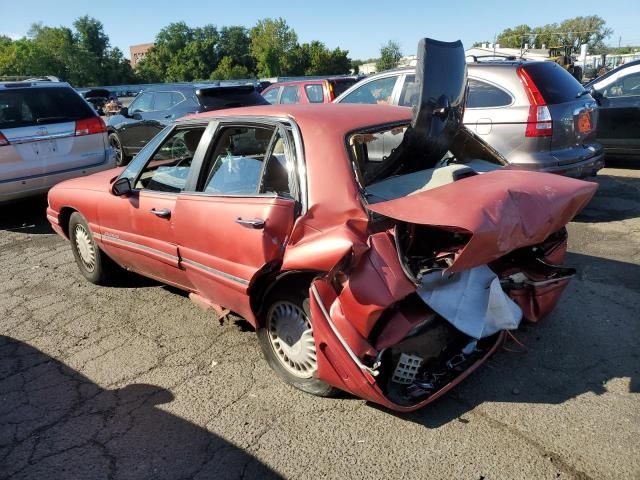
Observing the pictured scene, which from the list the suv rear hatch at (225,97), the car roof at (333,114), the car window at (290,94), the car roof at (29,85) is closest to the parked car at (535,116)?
the car roof at (333,114)

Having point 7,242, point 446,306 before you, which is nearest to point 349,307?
point 446,306

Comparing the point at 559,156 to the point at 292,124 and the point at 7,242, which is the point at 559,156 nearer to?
the point at 292,124

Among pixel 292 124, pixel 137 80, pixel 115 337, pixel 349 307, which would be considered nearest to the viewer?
pixel 349 307

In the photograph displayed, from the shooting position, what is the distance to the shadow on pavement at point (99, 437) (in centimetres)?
250

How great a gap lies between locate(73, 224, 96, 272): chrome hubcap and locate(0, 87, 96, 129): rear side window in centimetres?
267

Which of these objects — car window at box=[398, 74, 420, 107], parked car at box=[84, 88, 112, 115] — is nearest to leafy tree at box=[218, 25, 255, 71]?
parked car at box=[84, 88, 112, 115]

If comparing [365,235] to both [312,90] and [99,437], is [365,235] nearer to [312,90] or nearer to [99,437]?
[99,437]

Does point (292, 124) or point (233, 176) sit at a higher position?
point (292, 124)

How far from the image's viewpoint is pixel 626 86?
318 inches

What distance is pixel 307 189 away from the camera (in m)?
2.78

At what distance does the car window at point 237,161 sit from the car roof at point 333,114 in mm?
128

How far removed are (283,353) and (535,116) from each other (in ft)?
13.2

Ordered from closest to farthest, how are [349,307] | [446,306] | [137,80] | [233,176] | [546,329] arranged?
1. [349,307]
2. [446,306]
3. [233,176]
4. [546,329]
5. [137,80]

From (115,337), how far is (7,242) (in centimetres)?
359
